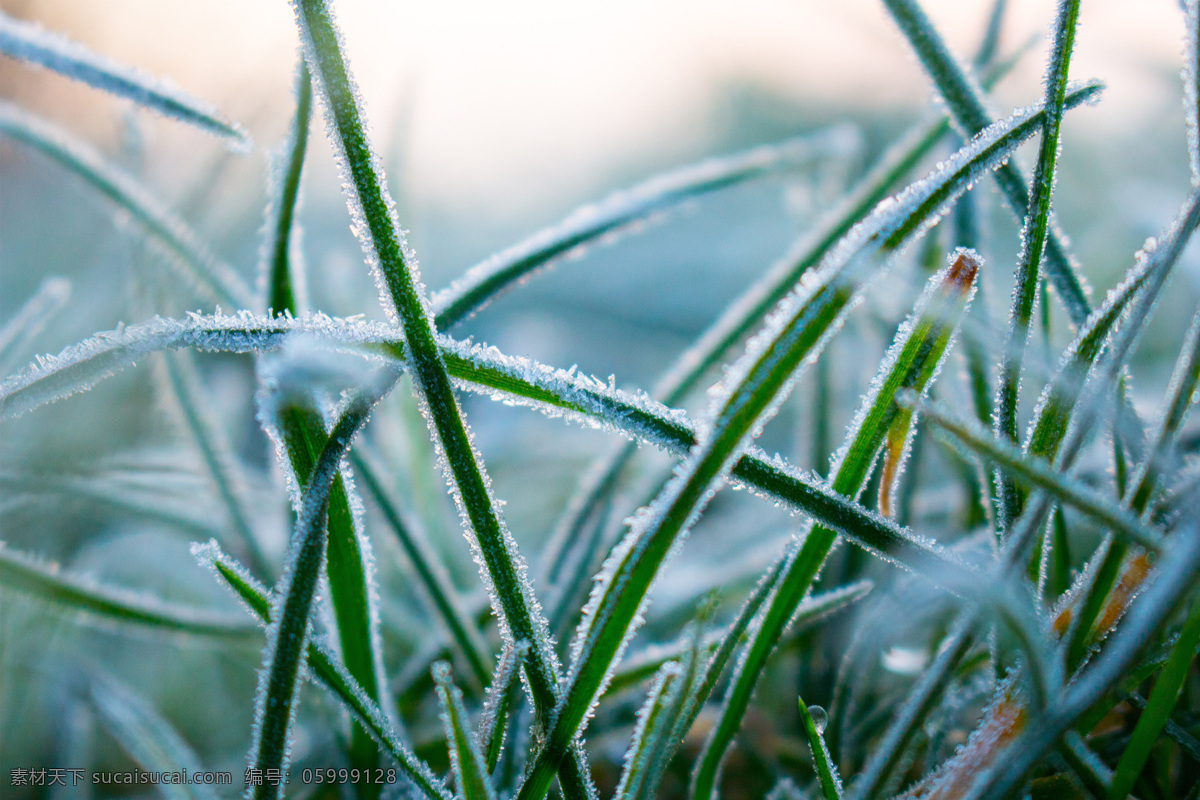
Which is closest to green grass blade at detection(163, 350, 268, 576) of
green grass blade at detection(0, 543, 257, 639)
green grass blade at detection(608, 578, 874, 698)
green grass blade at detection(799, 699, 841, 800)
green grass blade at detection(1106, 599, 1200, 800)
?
green grass blade at detection(0, 543, 257, 639)

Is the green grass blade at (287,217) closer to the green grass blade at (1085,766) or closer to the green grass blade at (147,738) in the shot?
the green grass blade at (147,738)

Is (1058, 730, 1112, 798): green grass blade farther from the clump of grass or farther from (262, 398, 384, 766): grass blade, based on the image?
(262, 398, 384, 766): grass blade

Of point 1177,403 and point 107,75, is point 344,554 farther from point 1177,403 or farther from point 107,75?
point 1177,403

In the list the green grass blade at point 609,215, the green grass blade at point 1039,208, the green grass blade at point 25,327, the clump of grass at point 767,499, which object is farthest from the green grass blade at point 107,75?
the green grass blade at point 1039,208

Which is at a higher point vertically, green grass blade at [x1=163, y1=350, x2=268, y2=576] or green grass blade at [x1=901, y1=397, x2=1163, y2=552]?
green grass blade at [x1=163, y1=350, x2=268, y2=576]

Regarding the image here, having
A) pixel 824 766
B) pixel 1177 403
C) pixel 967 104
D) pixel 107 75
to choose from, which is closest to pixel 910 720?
pixel 824 766

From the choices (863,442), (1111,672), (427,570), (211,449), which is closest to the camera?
(1111,672)
